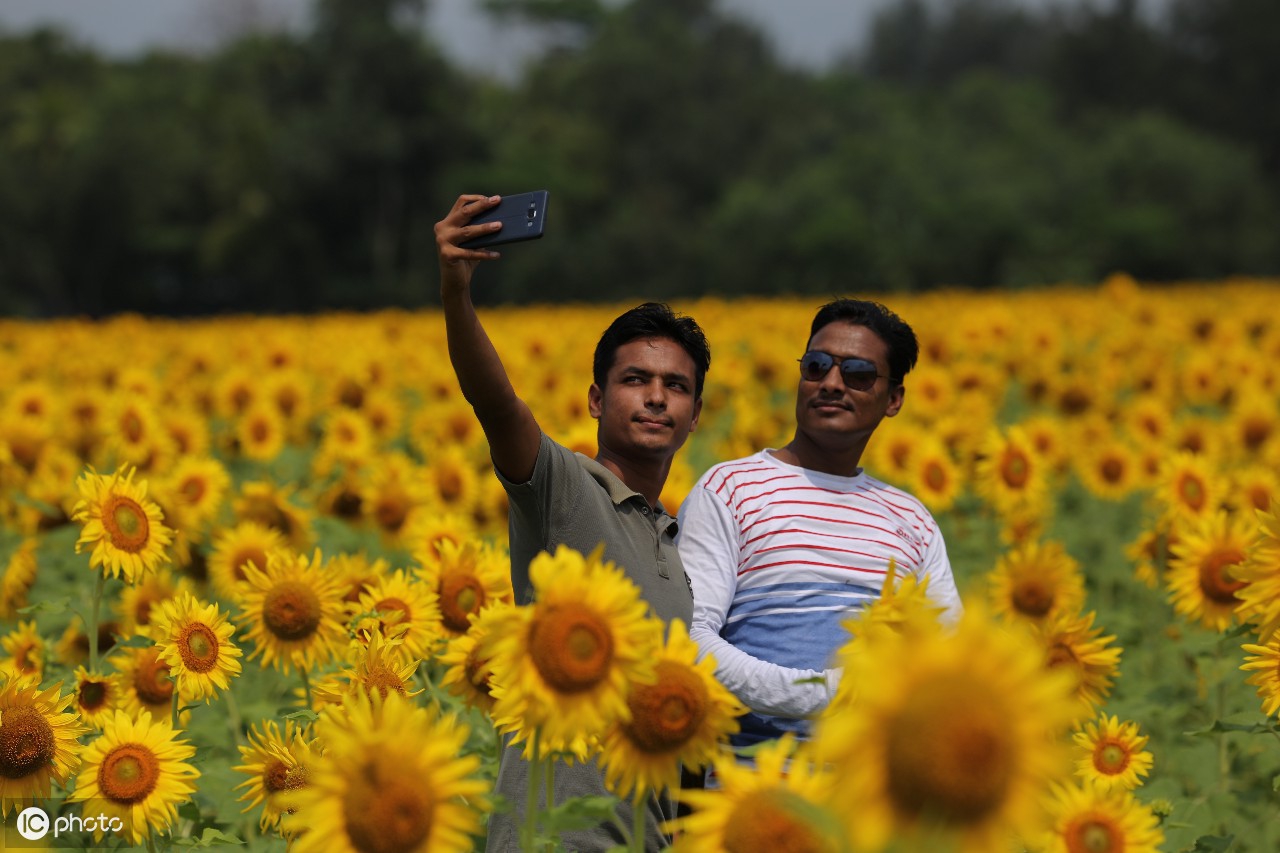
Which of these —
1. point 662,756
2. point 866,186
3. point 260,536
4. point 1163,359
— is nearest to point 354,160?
point 866,186

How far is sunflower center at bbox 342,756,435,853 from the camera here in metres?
1.75

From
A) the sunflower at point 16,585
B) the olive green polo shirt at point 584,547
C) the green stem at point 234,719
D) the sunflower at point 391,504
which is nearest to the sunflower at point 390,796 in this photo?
the olive green polo shirt at point 584,547

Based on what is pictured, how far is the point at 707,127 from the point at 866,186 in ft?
55.0

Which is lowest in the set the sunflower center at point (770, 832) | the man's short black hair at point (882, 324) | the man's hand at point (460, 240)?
the sunflower center at point (770, 832)

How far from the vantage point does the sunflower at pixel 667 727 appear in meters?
2.02

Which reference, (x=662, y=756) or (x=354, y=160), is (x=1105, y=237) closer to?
(x=354, y=160)

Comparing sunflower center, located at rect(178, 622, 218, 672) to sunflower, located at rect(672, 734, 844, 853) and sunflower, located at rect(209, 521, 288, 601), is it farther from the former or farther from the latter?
sunflower, located at rect(672, 734, 844, 853)

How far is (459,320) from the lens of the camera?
2697mm

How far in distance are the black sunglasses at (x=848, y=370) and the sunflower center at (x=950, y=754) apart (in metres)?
1.99

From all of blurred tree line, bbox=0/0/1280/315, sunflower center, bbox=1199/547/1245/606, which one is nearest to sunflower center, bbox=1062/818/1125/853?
sunflower center, bbox=1199/547/1245/606

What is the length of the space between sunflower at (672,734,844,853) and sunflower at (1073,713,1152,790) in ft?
4.75

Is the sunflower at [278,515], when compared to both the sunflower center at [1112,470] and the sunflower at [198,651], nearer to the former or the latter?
the sunflower at [198,651]

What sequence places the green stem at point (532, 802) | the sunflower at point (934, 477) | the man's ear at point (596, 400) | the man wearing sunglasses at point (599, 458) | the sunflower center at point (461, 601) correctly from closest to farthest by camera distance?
1. the green stem at point (532, 802)
2. the man wearing sunglasses at point (599, 458)
3. the man's ear at point (596, 400)
4. the sunflower center at point (461, 601)
5. the sunflower at point (934, 477)

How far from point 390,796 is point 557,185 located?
1757 inches
